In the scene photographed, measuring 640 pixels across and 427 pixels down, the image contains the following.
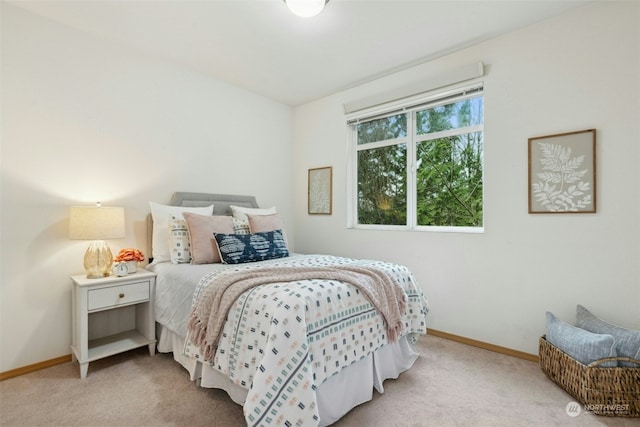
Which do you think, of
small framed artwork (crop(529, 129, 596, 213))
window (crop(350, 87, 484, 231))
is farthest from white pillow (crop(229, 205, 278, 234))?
small framed artwork (crop(529, 129, 596, 213))

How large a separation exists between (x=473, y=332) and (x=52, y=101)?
3.89 m

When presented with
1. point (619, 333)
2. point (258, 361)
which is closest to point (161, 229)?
point (258, 361)

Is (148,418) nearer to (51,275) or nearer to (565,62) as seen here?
(51,275)

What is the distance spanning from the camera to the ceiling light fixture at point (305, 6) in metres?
2.00

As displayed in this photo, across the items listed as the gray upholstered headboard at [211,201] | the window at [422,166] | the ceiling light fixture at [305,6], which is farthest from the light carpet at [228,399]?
the ceiling light fixture at [305,6]

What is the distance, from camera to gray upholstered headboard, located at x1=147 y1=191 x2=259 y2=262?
9.35ft

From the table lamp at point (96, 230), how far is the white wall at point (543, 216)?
249 centimetres

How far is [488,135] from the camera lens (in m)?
2.64

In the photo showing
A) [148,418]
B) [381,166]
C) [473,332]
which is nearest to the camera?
[148,418]

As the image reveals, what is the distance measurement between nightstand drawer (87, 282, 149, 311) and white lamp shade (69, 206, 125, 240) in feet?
1.26

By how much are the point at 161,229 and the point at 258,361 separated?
1.72 metres

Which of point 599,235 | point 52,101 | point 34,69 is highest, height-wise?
point 34,69

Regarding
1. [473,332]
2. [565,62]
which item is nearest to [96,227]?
[473,332]

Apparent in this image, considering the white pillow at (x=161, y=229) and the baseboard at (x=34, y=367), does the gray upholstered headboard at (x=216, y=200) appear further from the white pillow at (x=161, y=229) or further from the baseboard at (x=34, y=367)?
the baseboard at (x=34, y=367)
